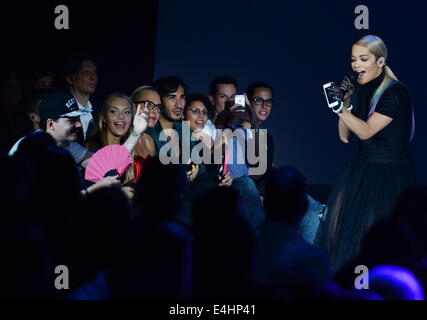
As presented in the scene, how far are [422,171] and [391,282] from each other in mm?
4549

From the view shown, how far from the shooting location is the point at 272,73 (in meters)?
5.96

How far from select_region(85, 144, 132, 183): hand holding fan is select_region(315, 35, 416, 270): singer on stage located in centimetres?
152

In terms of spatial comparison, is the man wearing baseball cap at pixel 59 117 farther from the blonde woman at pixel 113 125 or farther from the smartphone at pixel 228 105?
the smartphone at pixel 228 105

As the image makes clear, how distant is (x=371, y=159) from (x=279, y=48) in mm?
2221

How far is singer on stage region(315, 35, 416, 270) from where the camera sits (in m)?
3.97

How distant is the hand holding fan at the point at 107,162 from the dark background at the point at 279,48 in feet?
6.81

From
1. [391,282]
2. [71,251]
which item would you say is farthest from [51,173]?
[391,282]

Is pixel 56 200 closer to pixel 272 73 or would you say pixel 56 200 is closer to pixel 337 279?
pixel 337 279

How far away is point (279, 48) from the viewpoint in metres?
5.96

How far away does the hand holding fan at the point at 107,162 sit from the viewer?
3373 millimetres
